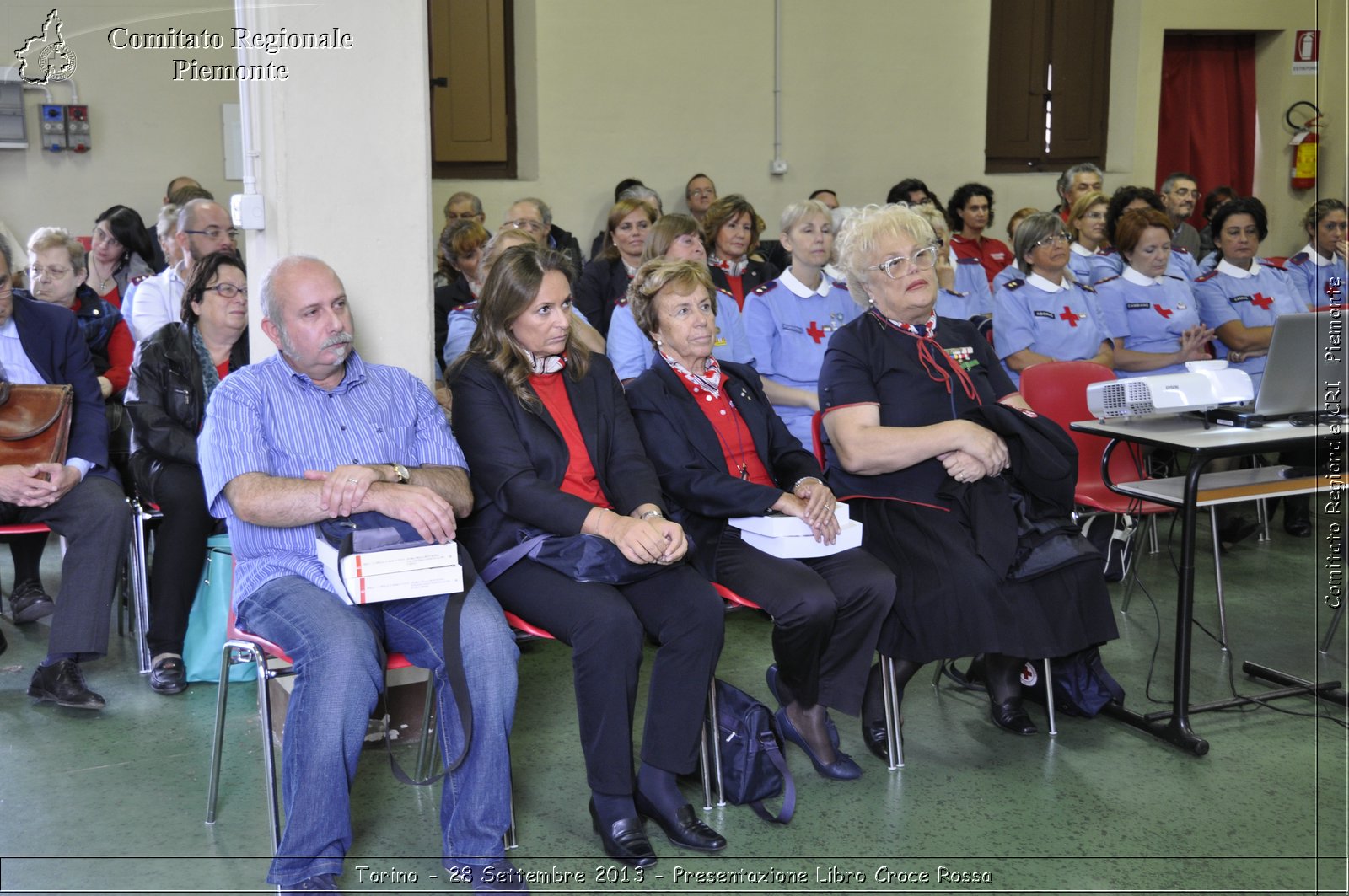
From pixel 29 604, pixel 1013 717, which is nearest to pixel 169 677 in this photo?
pixel 29 604

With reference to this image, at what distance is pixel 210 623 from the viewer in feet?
12.0

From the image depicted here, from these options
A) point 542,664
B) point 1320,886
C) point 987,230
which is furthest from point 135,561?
point 987,230

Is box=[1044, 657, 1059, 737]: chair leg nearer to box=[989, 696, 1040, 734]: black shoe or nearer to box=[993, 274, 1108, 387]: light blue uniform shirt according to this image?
box=[989, 696, 1040, 734]: black shoe

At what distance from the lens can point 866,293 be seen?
11.5ft

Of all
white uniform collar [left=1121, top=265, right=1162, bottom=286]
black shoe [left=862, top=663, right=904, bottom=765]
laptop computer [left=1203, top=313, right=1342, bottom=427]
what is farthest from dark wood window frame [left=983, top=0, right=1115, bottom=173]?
black shoe [left=862, top=663, right=904, bottom=765]

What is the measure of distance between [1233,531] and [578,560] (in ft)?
11.6

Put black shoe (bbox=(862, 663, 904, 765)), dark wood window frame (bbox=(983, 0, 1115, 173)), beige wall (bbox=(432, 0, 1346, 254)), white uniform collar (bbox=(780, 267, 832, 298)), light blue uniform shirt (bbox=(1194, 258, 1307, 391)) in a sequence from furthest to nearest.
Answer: dark wood window frame (bbox=(983, 0, 1115, 173)) → beige wall (bbox=(432, 0, 1346, 254)) → light blue uniform shirt (bbox=(1194, 258, 1307, 391)) → white uniform collar (bbox=(780, 267, 832, 298)) → black shoe (bbox=(862, 663, 904, 765))

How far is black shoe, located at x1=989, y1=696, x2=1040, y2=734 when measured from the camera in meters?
3.35

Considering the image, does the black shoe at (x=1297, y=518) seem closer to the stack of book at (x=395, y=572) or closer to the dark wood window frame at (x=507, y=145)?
the stack of book at (x=395, y=572)

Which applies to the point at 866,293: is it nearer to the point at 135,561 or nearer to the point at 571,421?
the point at 571,421

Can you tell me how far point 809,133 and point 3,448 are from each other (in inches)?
232

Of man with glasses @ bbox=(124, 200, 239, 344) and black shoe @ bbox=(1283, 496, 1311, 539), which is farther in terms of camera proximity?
black shoe @ bbox=(1283, 496, 1311, 539)

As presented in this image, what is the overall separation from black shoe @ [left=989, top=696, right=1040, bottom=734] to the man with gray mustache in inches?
57.8

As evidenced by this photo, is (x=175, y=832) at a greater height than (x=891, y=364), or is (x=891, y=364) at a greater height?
(x=891, y=364)
